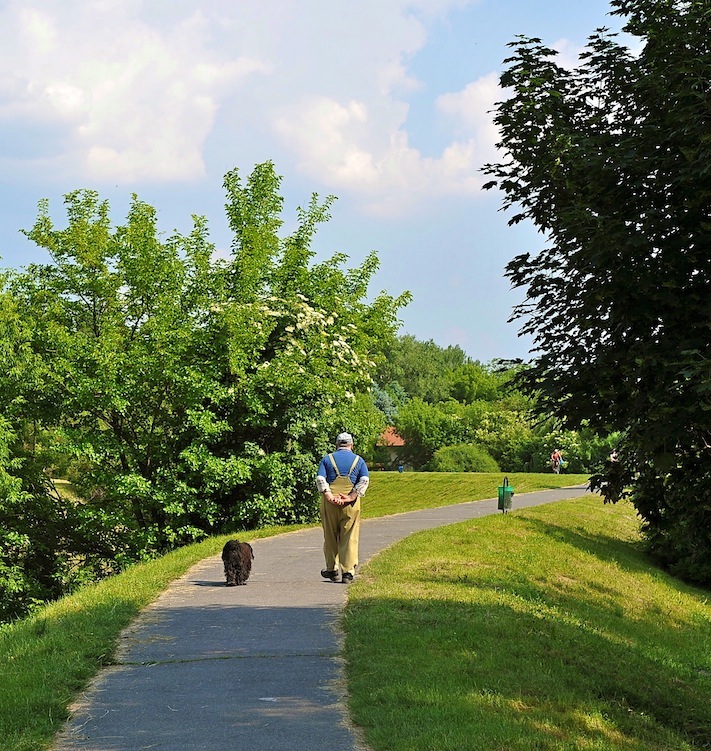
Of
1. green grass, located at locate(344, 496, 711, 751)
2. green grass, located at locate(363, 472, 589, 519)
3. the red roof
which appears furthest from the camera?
the red roof

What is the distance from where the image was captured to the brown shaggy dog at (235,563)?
12344 mm

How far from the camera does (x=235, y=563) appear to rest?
12344 millimetres

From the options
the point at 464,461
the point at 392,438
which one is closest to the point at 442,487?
the point at 464,461

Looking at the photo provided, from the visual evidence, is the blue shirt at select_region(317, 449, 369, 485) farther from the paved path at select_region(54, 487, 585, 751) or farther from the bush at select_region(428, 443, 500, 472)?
the bush at select_region(428, 443, 500, 472)

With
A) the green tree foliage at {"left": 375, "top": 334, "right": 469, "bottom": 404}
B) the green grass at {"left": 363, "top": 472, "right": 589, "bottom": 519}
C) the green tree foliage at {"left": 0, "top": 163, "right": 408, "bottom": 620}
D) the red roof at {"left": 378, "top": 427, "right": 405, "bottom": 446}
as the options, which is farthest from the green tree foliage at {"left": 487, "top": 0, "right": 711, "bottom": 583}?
the green tree foliage at {"left": 375, "top": 334, "right": 469, "bottom": 404}

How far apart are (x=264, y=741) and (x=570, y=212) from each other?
4.63 m

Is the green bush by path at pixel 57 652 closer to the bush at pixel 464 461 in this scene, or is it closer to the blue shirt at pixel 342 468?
the blue shirt at pixel 342 468

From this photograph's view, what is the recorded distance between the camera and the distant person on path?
1236cm

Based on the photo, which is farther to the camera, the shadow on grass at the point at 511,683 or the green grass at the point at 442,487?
the green grass at the point at 442,487

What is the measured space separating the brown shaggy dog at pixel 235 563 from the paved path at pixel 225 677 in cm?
16

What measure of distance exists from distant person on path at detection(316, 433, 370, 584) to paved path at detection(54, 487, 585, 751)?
1.17ft

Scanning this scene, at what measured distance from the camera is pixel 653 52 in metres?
7.98

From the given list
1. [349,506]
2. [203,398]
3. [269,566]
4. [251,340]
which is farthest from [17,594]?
[349,506]

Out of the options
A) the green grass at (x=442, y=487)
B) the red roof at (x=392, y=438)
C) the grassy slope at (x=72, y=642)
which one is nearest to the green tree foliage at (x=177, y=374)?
the grassy slope at (x=72, y=642)
